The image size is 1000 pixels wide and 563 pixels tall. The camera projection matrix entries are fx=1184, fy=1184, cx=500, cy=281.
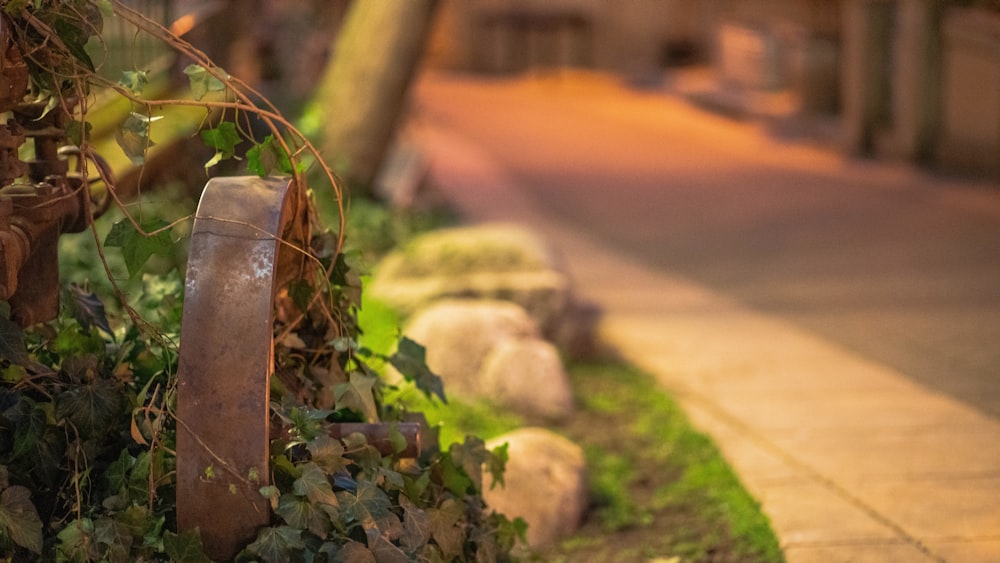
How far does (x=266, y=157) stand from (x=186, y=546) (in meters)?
0.85

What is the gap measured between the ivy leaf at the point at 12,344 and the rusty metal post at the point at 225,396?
0.39m

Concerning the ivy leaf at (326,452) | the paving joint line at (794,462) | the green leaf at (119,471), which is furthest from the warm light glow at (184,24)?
the ivy leaf at (326,452)

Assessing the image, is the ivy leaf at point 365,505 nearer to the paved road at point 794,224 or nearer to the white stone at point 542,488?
the white stone at point 542,488

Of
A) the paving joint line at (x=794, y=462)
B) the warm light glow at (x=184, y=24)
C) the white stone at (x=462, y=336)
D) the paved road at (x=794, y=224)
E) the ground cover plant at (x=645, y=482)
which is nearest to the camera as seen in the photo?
the paving joint line at (x=794, y=462)

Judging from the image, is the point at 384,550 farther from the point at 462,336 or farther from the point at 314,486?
the point at 462,336

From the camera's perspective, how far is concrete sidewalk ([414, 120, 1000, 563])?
3789mm

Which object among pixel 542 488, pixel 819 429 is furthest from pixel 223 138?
pixel 819 429

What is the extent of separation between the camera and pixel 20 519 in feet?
7.40

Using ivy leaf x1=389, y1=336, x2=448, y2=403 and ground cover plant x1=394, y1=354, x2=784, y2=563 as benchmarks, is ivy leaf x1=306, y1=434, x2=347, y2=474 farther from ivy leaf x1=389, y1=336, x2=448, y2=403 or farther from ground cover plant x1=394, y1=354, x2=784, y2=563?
ground cover plant x1=394, y1=354, x2=784, y2=563

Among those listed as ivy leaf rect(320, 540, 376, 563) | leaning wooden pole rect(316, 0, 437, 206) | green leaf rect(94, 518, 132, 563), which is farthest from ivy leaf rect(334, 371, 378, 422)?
leaning wooden pole rect(316, 0, 437, 206)

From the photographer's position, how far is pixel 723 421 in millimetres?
5223

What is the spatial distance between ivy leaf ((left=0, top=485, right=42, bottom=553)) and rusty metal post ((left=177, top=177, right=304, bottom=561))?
0.28 metres

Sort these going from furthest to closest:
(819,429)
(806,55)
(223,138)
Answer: (806,55)
(819,429)
(223,138)

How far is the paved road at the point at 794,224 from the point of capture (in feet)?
22.6
